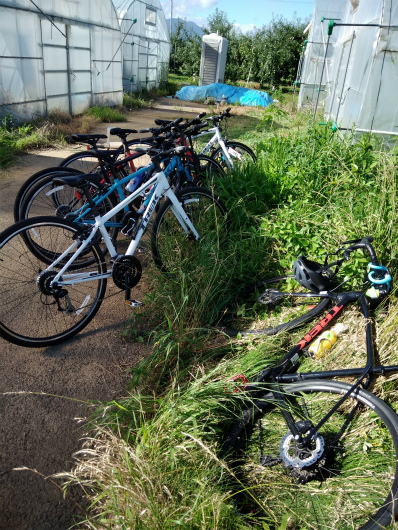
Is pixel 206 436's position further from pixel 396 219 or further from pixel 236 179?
pixel 236 179

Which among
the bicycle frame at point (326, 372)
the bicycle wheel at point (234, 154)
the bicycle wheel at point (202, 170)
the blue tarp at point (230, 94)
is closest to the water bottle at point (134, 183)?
the bicycle wheel at point (202, 170)

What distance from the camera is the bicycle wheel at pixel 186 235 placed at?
342 cm

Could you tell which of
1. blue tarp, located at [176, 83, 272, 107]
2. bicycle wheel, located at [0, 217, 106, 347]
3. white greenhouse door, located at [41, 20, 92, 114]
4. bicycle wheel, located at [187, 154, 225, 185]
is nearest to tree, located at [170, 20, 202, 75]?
blue tarp, located at [176, 83, 272, 107]

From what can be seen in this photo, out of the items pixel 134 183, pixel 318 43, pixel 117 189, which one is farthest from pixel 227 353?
pixel 318 43

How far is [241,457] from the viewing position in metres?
2.20

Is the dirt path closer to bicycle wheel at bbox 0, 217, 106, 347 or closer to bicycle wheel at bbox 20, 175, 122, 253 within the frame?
bicycle wheel at bbox 0, 217, 106, 347

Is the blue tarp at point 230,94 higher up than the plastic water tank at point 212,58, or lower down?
lower down

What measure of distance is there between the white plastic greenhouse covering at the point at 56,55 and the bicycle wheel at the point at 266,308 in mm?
7828

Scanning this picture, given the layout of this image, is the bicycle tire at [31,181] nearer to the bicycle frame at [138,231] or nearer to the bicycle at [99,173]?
the bicycle at [99,173]

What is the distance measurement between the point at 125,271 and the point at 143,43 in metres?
16.8

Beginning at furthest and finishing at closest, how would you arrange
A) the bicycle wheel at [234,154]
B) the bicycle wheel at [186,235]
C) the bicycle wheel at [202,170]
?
the bicycle wheel at [234,154] → the bicycle wheel at [202,170] → the bicycle wheel at [186,235]

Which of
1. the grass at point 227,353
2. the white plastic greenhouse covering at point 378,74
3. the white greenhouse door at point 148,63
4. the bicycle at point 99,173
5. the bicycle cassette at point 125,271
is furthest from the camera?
the white greenhouse door at point 148,63

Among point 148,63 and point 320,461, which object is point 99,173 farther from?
point 148,63

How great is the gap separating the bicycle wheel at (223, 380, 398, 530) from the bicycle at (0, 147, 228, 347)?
1345 mm
